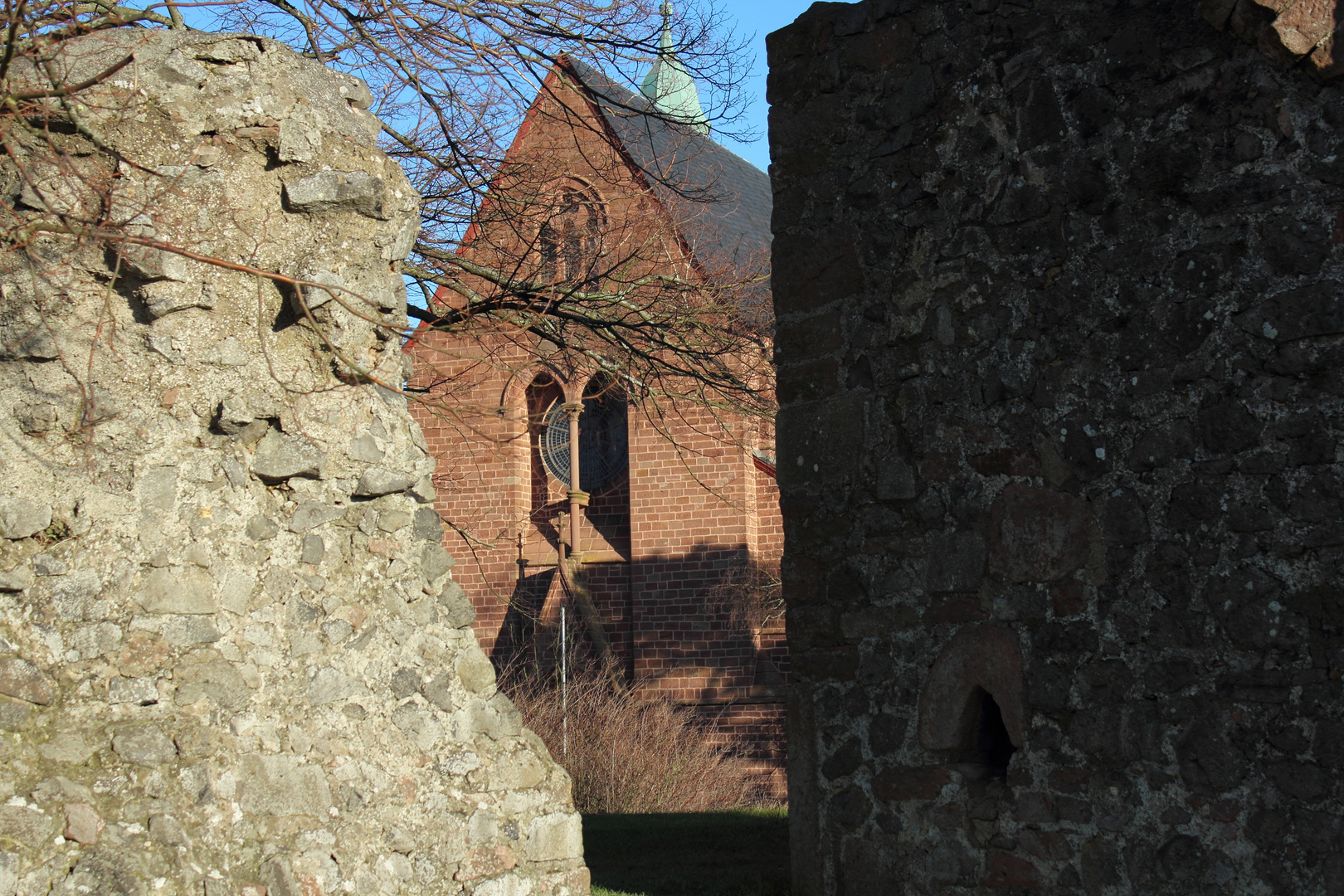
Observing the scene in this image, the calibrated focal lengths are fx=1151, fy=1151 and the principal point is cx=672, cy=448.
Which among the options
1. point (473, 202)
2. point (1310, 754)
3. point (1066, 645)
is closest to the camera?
point (1310, 754)

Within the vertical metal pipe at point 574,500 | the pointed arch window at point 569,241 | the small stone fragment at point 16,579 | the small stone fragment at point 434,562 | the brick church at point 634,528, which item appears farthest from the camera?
the vertical metal pipe at point 574,500

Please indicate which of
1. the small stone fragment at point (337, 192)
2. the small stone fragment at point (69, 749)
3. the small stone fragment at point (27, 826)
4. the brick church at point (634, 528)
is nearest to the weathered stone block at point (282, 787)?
the small stone fragment at point (69, 749)

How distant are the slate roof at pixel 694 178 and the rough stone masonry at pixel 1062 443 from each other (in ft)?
9.78

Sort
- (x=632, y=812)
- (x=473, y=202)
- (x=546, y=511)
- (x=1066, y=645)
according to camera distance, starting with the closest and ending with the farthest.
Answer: (x=1066, y=645) → (x=473, y=202) → (x=632, y=812) → (x=546, y=511)

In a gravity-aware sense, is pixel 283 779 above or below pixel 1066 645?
below

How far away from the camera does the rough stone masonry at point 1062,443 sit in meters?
3.15

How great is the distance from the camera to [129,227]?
3754mm

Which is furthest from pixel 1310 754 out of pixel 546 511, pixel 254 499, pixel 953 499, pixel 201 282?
pixel 546 511

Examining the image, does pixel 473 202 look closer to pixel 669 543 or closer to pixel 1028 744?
pixel 1028 744

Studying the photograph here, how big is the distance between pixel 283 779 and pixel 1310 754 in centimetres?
300

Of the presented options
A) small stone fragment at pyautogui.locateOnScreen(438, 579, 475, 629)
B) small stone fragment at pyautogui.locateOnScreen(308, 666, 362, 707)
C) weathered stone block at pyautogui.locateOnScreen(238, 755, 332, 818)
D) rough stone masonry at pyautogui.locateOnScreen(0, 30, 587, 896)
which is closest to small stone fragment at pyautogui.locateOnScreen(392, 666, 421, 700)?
rough stone masonry at pyautogui.locateOnScreen(0, 30, 587, 896)

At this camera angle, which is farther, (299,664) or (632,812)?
(632,812)

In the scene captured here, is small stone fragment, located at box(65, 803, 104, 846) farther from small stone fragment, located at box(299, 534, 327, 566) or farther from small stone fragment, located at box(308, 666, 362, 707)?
small stone fragment, located at box(299, 534, 327, 566)

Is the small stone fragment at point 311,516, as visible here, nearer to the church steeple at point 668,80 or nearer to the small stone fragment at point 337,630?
the small stone fragment at point 337,630
